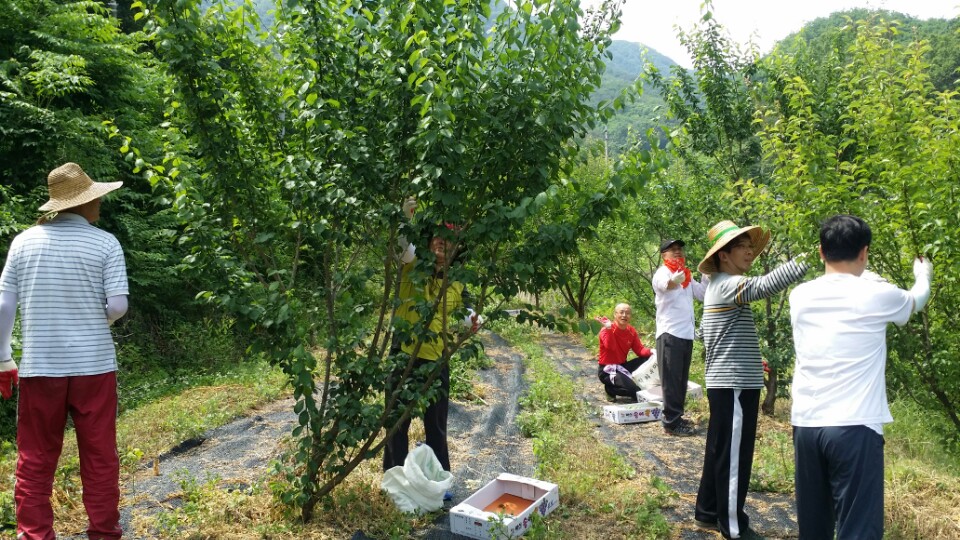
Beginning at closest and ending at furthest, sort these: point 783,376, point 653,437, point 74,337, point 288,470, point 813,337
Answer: point 813,337, point 74,337, point 288,470, point 653,437, point 783,376

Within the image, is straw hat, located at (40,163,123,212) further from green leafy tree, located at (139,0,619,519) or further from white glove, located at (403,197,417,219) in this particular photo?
white glove, located at (403,197,417,219)

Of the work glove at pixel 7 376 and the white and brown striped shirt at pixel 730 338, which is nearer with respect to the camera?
the work glove at pixel 7 376

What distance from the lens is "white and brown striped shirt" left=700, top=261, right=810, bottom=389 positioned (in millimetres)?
3701

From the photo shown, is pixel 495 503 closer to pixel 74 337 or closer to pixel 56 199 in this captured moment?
pixel 74 337

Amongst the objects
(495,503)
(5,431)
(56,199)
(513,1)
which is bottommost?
(5,431)

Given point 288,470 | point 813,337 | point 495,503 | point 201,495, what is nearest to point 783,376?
point 495,503

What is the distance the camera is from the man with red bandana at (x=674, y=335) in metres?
6.46

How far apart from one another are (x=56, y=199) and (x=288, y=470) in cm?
199

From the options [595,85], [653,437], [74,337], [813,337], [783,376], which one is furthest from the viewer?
[783,376]

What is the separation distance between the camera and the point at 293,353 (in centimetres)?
341

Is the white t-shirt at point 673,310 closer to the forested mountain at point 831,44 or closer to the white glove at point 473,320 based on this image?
the forested mountain at point 831,44

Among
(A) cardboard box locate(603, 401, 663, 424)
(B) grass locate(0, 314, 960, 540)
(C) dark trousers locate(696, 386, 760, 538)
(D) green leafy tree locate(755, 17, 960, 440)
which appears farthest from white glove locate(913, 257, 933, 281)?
(A) cardboard box locate(603, 401, 663, 424)

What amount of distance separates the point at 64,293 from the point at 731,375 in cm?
347

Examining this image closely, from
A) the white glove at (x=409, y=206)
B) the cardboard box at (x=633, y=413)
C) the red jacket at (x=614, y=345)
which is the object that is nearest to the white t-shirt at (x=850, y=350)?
the white glove at (x=409, y=206)
